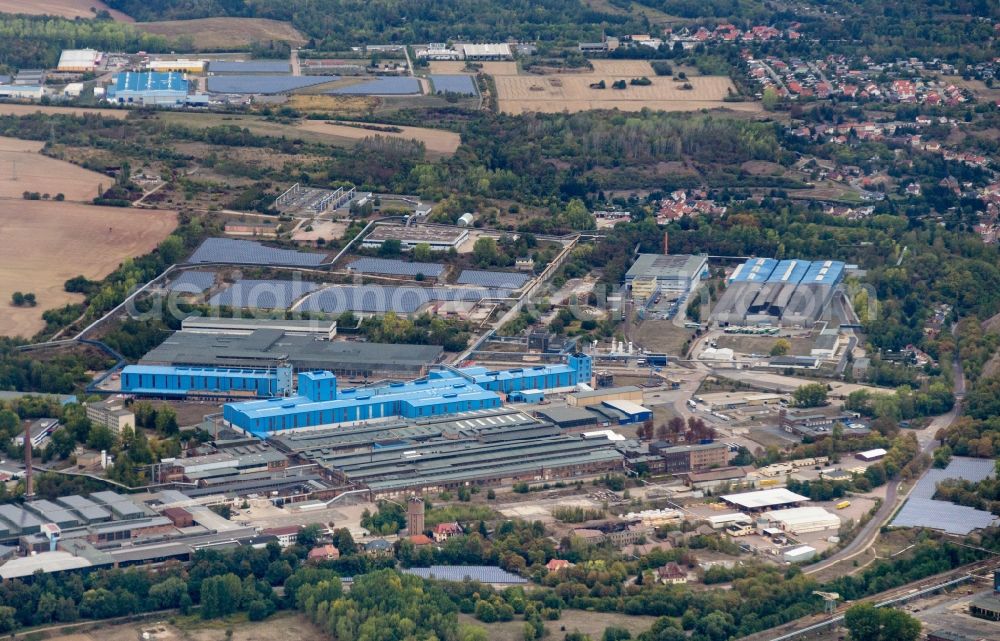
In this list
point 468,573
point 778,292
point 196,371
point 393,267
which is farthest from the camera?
point 393,267

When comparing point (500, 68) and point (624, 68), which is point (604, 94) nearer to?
point (624, 68)

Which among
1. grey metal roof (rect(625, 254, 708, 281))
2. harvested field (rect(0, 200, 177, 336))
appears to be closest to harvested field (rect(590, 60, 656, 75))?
grey metal roof (rect(625, 254, 708, 281))

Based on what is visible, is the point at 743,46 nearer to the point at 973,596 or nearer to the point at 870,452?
the point at 870,452

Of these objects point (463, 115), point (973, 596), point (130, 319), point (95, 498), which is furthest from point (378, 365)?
point (463, 115)

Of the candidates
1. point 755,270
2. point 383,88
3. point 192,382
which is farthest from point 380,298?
point 383,88

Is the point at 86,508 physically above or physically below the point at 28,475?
below

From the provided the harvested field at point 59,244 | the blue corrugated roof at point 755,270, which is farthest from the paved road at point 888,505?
the harvested field at point 59,244

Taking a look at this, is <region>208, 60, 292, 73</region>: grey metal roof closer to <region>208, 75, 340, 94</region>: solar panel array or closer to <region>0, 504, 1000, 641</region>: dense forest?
<region>208, 75, 340, 94</region>: solar panel array
